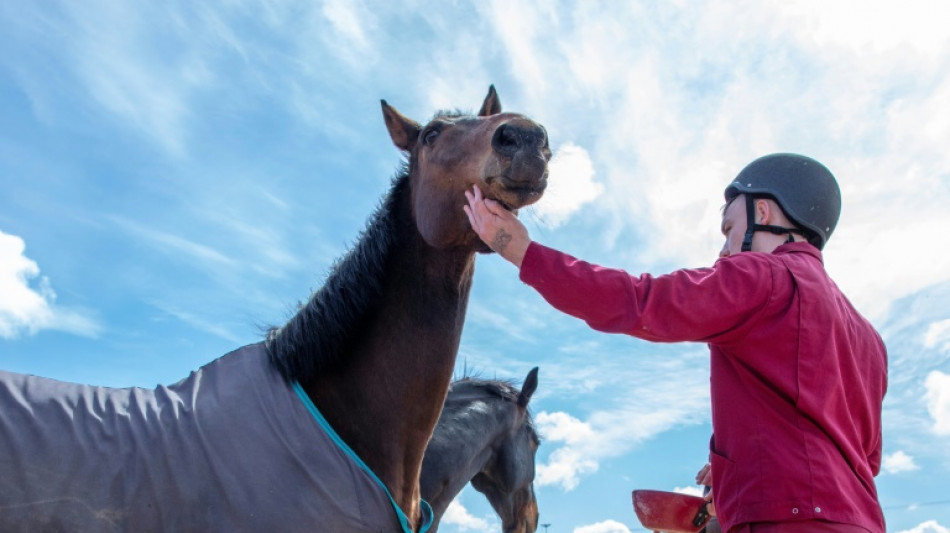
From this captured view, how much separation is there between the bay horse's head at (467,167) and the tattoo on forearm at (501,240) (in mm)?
343

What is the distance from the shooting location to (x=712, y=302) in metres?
2.48

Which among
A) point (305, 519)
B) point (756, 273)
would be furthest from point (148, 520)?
point (756, 273)

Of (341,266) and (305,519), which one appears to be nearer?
(305,519)

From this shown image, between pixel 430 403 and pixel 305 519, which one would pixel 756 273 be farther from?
pixel 305 519

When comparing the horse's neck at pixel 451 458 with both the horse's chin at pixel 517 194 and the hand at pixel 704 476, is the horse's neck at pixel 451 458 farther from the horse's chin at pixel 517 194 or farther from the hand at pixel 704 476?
the horse's chin at pixel 517 194

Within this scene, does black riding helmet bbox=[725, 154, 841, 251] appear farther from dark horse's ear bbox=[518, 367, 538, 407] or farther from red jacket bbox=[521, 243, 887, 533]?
dark horse's ear bbox=[518, 367, 538, 407]

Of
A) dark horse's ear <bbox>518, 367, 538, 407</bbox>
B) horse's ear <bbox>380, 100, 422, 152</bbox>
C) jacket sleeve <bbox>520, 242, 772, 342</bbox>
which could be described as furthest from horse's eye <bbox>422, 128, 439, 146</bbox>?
dark horse's ear <bbox>518, 367, 538, 407</bbox>

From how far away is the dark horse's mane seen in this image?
23.9 ft

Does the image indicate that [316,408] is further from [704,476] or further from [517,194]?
[704,476]

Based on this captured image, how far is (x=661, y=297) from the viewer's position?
2.48m

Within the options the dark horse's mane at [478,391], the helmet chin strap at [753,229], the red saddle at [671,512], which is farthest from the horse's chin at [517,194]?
the dark horse's mane at [478,391]

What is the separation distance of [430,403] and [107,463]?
1407mm

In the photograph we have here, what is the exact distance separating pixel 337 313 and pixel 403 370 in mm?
432

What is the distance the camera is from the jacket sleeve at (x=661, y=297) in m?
2.46
